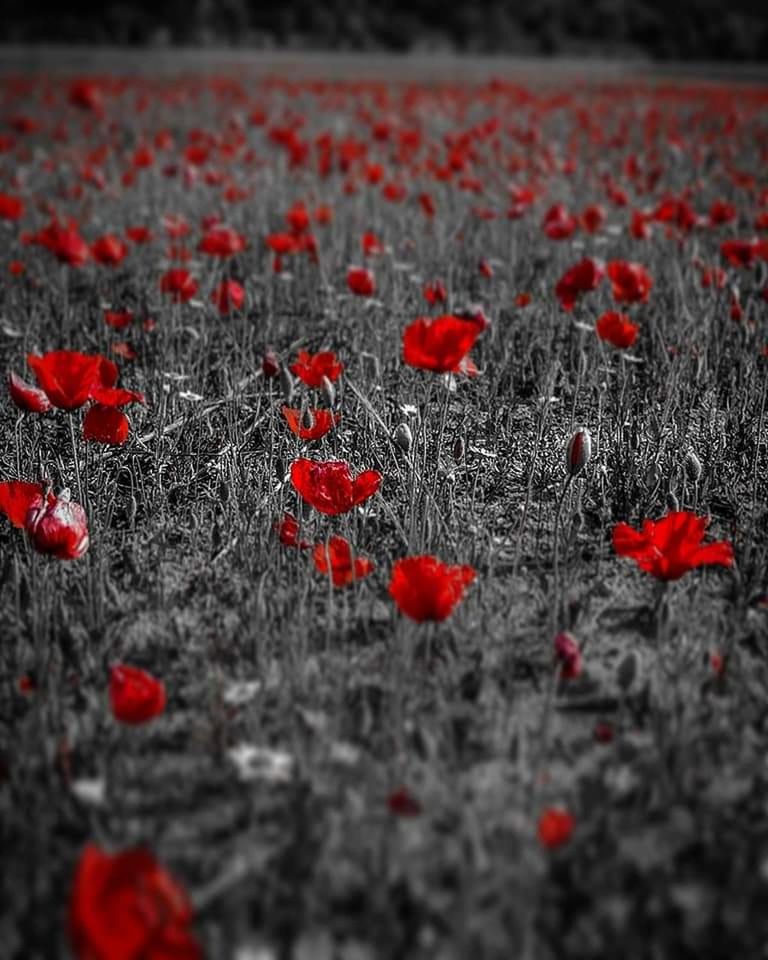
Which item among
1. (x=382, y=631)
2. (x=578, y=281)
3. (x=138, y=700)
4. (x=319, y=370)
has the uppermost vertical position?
(x=578, y=281)

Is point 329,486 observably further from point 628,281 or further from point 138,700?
point 628,281

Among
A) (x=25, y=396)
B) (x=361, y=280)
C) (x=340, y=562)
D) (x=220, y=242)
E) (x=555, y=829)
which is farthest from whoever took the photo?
(x=220, y=242)

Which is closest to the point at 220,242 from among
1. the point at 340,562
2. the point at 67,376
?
the point at 67,376

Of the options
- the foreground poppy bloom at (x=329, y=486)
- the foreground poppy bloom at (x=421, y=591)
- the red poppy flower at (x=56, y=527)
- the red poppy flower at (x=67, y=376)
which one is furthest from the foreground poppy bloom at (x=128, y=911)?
the red poppy flower at (x=67, y=376)

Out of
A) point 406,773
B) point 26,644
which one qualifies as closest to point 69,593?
point 26,644

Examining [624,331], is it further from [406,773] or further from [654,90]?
[654,90]

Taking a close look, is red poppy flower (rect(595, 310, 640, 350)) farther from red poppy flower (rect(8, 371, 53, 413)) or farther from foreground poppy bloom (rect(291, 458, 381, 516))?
red poppy flower (rect(8, 371, 53, 413))
